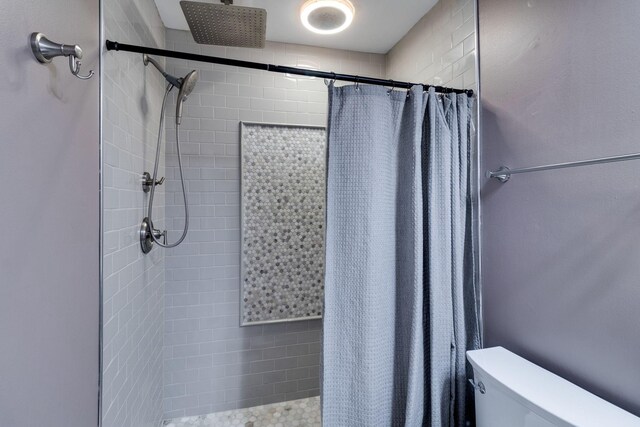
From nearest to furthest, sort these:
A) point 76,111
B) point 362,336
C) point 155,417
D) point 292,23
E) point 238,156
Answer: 1. point 76,111
2. point 362,336
3. point 155,417
4. point 292,23
5. point 238,156

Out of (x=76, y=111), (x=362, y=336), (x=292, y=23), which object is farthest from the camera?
(x=292, y=23)

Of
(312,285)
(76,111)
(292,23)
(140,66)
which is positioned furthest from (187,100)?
(312,285)

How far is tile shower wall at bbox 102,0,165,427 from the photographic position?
1.08 meters

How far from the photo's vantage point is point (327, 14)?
155 centimetres

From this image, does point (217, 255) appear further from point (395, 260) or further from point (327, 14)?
point (327, 14)

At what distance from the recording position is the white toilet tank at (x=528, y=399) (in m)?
0.79

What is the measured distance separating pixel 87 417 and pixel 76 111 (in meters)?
0.99

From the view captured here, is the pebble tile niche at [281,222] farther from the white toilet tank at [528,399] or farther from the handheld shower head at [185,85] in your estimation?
the white toilet tank at [528,399]

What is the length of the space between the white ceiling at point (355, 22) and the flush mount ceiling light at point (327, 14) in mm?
133

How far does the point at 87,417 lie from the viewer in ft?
3.03

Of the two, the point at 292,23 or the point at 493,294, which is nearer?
the point at 493,294

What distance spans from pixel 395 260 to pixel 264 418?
1.49 metres

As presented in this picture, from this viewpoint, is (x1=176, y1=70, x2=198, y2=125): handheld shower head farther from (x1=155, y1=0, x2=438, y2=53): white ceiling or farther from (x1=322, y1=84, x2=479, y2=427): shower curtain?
(x1=322, y1=84, x2=479, y2=427): shower curtain

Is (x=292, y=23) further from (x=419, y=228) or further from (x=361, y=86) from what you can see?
(x=419, y=228)
